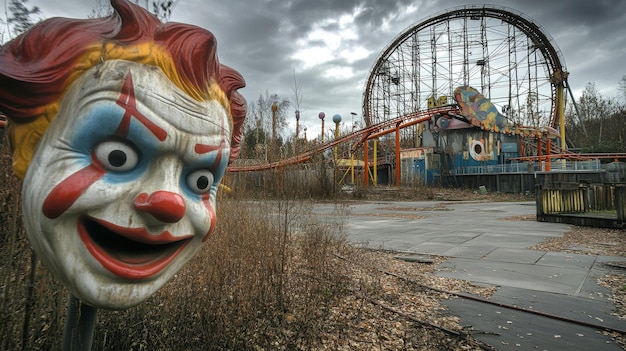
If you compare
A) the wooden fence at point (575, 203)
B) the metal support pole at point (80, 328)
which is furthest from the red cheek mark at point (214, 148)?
the wooden fence at point (575, 203)

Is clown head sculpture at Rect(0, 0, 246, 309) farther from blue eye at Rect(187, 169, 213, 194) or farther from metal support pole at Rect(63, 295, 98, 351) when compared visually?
metal support pole at Rect(63, 295, 98, 351)

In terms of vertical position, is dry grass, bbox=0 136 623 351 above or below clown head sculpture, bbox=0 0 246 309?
below

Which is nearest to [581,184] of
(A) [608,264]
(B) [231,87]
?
(A) [608,264]

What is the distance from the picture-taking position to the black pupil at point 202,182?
1.20 metres

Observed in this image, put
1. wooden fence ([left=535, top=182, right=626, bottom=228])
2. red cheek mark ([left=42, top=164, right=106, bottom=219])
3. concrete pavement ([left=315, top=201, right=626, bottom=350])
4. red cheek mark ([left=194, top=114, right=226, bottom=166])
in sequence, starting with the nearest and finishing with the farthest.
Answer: red cheek mark ([left=42, top=164, right=106, bottom=219]) < red cheek mark ([left=194, top=114, right=226, bottom=166]) < concrete pavement ([left=315, top=201, right=626, bottom=350]) < wooden fence ([left=535, top=182, right=626, bottom=228])

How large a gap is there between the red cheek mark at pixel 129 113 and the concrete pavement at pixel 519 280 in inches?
105

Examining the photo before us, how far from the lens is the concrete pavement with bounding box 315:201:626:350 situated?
276cm

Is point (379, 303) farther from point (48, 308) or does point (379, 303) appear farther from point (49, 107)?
point (49, 107)

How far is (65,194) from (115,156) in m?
0.16

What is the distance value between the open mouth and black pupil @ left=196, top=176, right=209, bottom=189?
0.56 feet

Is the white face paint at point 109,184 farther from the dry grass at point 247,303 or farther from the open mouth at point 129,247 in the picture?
the dry grass at point 247,303

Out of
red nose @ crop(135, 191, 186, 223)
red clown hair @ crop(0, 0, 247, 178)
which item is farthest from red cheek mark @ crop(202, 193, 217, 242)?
red clown hair @ crop(0, 0, 247, 178)

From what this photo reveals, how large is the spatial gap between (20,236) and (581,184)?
12.1 meters

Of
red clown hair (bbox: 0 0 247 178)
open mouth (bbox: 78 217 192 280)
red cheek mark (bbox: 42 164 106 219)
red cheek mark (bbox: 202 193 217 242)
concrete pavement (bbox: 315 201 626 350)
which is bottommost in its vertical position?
concrete pavement (bbox: 315 201 626 350)
